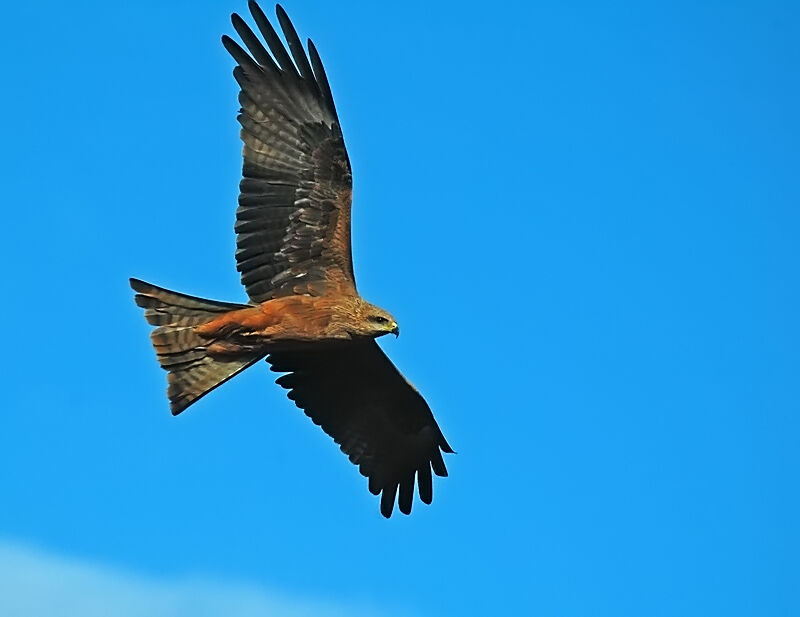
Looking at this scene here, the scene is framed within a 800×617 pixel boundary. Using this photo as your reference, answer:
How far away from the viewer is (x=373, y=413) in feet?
52.1

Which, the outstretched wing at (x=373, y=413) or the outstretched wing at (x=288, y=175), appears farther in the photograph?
the outstretched wing at (x=373, y=413)

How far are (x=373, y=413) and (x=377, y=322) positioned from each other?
2256mm

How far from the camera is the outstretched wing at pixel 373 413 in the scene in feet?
50.2

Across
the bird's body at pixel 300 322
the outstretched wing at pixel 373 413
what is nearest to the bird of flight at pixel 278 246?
the bird's body at pixel 300 322

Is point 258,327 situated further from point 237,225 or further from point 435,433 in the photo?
point 435,433

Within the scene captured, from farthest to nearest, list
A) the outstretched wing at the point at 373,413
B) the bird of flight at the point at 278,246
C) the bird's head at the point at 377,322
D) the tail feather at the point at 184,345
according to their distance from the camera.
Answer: the outstretched wing at the point at 373,413
the tail feather at the point at 184,345
the bird of flight at the point at 278,246
the bird's head at the point at 377,322

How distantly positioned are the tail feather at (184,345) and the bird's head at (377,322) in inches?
47.6

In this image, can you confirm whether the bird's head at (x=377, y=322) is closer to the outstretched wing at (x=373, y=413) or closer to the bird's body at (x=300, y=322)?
the bird's body at (x=300, y=322)

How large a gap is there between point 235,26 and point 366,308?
2.97 meters

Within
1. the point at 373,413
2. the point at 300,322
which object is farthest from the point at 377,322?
the point at 373,413

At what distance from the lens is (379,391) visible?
15.6 metres

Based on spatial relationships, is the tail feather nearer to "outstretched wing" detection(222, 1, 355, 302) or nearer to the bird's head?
"outstretched wing" detection(222, 1, 355, 302)

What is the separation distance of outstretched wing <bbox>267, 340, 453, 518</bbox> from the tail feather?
96 cm

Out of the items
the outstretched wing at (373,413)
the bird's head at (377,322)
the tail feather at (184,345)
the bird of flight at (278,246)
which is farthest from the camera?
the outstretched wing at (373,413)
